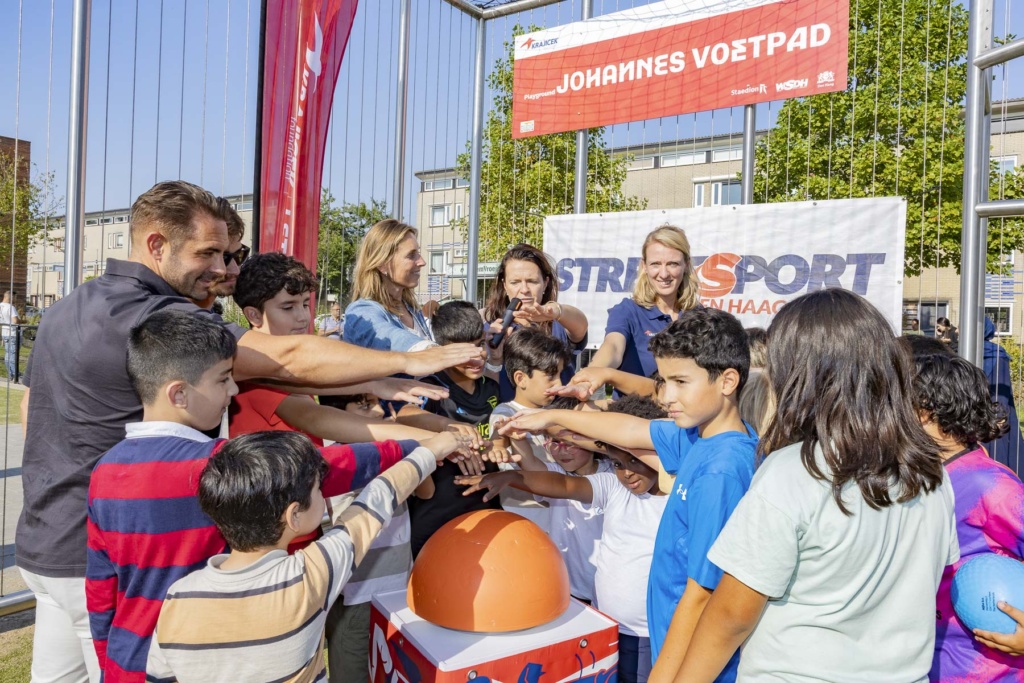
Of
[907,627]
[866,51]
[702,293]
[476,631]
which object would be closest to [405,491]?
[476,631]

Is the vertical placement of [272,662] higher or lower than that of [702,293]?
lower

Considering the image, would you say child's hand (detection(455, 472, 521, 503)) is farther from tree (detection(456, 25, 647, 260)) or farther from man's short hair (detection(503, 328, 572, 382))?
tree (detection(456, 25, 647, 260))

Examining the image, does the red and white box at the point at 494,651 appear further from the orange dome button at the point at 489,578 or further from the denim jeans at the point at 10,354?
the denim jeans at the point at 10,354

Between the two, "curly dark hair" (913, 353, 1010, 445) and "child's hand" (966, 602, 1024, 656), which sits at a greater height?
"curly dark hair" (913, 353, 1010, 445)

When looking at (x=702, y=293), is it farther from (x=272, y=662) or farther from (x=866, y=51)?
(x=866, y=51)

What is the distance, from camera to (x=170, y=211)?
2.34 metres

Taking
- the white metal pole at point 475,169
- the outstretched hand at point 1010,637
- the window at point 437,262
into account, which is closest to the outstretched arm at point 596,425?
the outstretched hand at point 1010,637

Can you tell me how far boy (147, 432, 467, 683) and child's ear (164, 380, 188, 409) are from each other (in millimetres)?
242

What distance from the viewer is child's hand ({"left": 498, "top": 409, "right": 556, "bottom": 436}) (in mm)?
2848

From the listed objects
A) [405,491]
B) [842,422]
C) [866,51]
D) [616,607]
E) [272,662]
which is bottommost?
[616,607]

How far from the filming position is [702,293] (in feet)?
21.0

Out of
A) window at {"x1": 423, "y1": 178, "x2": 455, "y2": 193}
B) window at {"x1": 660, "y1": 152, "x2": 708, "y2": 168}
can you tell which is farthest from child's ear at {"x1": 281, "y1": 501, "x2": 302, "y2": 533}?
window at {"x1": 660, "y1": 152, "x2": 708, "y2": 168}

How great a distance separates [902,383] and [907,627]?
561 millimetres

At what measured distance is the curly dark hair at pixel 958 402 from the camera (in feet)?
7.39
